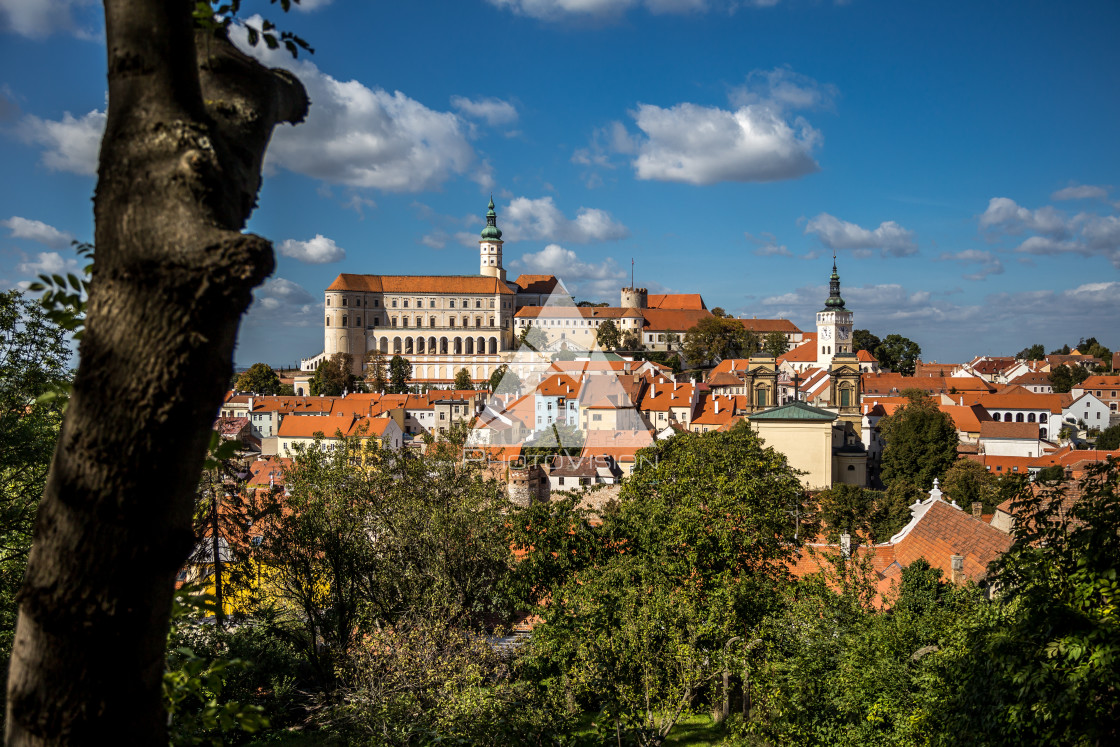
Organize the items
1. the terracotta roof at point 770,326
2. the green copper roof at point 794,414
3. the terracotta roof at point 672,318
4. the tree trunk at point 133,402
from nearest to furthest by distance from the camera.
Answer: the tree trunk at point 133,402, the green copper roof at point 794,414, the terracotta roof at point 672,318, the terracotta roof at point 770,326

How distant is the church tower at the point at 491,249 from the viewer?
135m

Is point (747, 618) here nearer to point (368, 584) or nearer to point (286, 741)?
point (368, 584)

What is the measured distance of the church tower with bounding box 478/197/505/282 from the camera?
135000 millimetres

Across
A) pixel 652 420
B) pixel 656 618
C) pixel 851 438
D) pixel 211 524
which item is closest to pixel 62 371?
pixel 211 524

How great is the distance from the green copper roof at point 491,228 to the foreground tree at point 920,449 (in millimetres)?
98458

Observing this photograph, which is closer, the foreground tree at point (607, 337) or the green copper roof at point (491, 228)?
the foreground tree at point (607, 337)

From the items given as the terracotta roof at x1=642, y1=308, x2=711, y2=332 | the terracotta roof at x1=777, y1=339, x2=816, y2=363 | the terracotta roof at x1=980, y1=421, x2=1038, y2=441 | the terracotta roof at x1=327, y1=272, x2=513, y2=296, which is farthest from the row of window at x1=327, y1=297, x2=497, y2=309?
the terracotta roof at x1=980, y1=421, x2=1038, y2=441

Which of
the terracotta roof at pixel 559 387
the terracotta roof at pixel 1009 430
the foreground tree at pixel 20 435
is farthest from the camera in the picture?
the terracotta roof at pixel 559 387

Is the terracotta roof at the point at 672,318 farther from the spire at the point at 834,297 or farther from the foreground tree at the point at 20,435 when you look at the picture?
the foreground tree at the point at 20,435

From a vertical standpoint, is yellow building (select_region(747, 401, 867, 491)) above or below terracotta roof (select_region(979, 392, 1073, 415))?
below

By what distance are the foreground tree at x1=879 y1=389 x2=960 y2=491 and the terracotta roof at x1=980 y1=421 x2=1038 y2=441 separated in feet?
56.6

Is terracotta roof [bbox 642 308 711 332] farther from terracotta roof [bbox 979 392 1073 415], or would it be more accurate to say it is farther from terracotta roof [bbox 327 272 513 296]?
terracotta roof [bbox 979 392 1073 415]

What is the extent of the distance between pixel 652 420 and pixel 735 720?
186 ft

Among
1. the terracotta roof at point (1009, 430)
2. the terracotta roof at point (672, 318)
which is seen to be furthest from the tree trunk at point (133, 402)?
the terracotta roof at point (672, 318)
